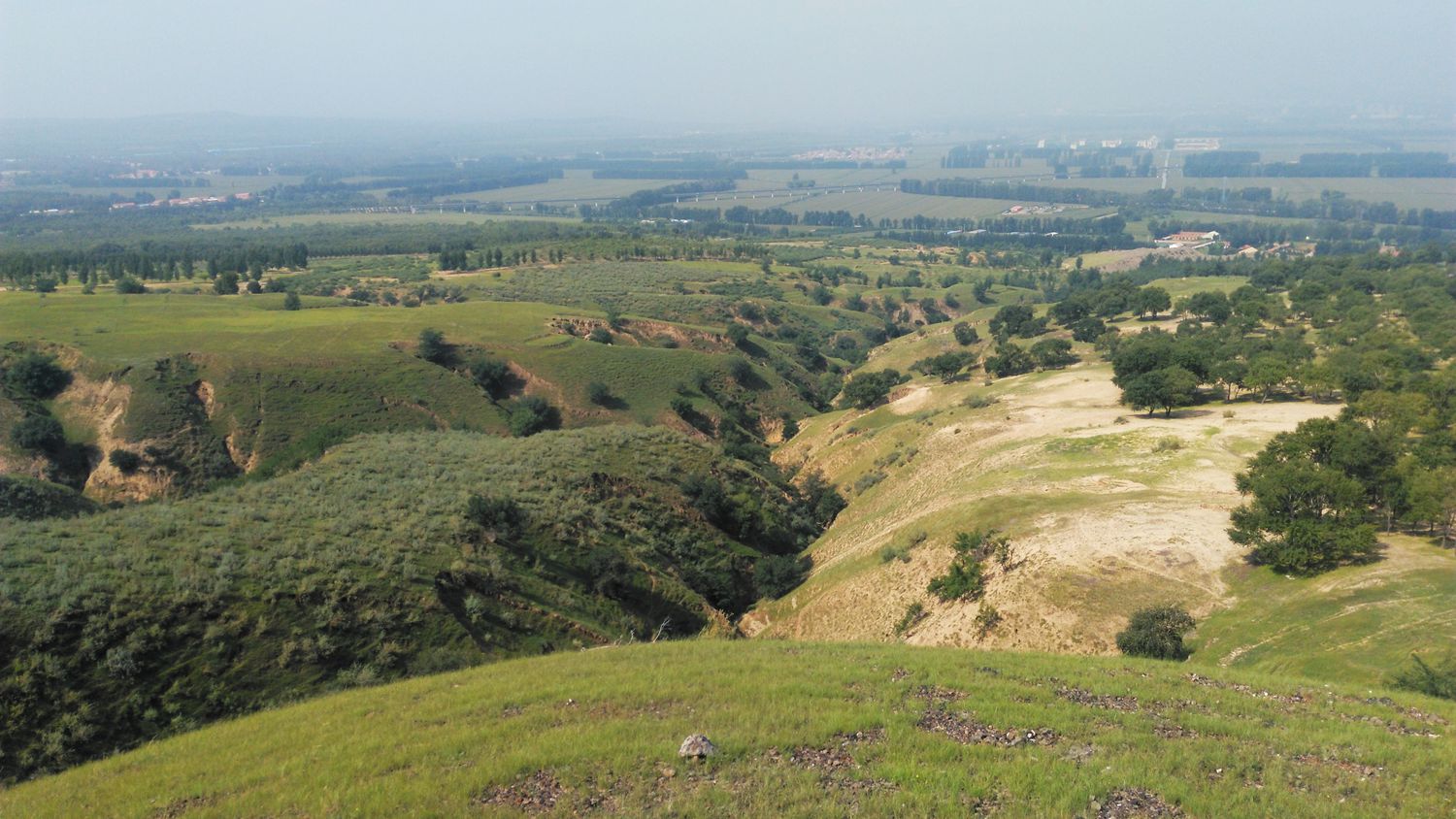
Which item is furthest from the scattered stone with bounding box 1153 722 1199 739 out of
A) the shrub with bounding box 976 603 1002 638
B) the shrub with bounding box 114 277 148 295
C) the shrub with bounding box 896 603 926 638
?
the shrub with bounding box 114 277 148 295

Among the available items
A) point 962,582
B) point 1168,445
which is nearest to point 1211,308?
point 1168,445

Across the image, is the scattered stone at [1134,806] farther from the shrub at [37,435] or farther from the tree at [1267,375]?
the shrub at [37,435]

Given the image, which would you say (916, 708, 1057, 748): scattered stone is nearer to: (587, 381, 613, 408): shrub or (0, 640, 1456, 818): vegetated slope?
(0, 640, 1456, 818): vegetated slope

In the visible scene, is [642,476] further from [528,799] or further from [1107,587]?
[528,799]

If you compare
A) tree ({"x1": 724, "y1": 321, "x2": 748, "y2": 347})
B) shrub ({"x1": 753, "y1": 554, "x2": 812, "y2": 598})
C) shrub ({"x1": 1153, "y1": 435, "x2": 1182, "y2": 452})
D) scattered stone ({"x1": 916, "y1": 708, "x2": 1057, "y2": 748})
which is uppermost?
scattered stone ({"x1": 916, "y1": 708, "x2": 1057, "y2": 748})

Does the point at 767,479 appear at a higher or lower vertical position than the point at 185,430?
lower

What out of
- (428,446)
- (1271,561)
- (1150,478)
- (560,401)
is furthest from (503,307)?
(1271,561)
